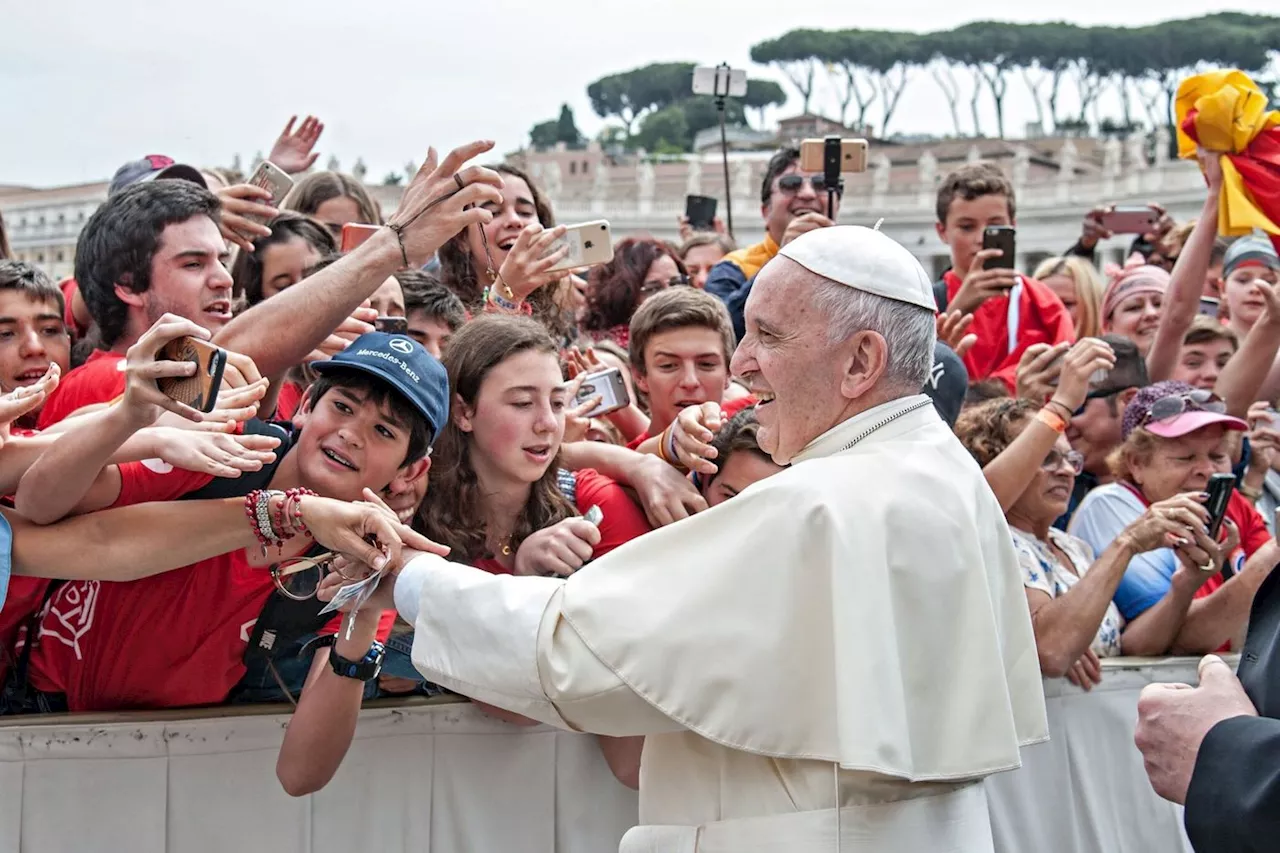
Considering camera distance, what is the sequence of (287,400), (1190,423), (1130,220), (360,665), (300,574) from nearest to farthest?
(360,665) → (300,574) → (287,400) → (1190,423) → (1130,220)

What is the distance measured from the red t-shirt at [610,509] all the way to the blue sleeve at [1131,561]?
1883 mm

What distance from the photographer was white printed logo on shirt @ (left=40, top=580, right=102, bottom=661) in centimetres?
376

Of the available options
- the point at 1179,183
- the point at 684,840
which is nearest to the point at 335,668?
the point at 684,840

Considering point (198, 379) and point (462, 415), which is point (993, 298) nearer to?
point (462, 415)

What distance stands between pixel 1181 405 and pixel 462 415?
2.79 meters

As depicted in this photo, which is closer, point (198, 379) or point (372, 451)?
point (198, 379)

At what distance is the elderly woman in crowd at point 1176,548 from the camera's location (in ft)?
17.2

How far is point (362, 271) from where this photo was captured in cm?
406

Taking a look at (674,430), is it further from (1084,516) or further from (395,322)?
(1084,516)

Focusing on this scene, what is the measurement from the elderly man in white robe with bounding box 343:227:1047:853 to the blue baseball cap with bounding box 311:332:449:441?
75 cm

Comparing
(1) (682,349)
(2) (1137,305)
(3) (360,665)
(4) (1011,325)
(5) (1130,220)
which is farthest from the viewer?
(5) (1130,220)

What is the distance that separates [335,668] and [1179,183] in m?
50.8

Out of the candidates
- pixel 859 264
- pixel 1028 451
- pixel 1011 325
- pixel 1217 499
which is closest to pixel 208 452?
pixel 859 264

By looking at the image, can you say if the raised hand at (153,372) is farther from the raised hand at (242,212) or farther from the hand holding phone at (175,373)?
the raised hand at (242,212)
